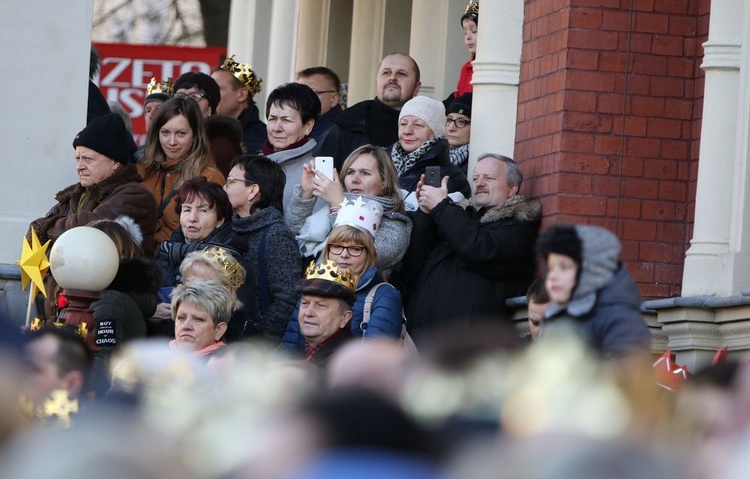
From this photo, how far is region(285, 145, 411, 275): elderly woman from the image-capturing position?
883 cm

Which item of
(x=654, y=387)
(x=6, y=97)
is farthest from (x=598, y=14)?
(x=654, y=387)

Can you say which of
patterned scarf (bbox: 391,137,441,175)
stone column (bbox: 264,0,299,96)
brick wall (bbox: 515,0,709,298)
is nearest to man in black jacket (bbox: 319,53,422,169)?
patterned scarf (bbox: 391,137,441,175)

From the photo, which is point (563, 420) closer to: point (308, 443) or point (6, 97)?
point (308, 443)

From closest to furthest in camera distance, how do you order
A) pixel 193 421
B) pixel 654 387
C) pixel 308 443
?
pixel 308 443, pixel 193 421, pixel 654 387

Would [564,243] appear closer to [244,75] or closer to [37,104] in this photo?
[37,104]

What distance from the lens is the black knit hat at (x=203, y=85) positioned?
427 inches

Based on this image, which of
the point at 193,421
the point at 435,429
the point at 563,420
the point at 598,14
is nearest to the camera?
the point at 435,429

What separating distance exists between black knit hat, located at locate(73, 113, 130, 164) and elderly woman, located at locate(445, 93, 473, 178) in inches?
79.5

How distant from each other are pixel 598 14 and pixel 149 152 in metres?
2.67

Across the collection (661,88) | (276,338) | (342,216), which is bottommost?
(276,338)

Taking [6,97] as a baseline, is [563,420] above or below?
below

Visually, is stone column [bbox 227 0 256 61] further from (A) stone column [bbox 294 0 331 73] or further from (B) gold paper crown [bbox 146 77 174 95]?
(B) gold paper crown [bbox 146 77 174 95]

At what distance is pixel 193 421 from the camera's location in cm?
315

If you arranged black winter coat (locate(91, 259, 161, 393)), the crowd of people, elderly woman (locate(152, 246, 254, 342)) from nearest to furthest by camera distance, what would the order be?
the crowd of people, black winter coat (locate(91, 259, 161, 393)), elderly woman (locate(152, 246, 254, 342))
